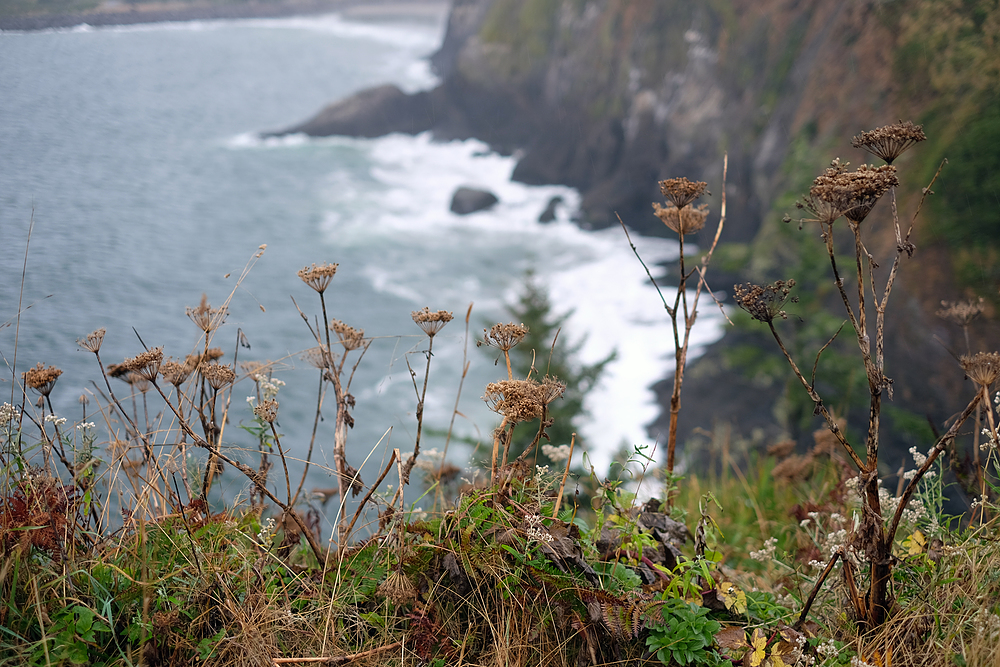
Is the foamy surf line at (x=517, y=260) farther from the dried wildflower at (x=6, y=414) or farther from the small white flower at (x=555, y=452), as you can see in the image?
the dried wildflower at (x=6, y=414)

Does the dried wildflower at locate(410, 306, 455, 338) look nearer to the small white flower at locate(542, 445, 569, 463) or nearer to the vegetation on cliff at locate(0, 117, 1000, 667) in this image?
the vegetation on cliff at locate(0, 117, 1000, 667)

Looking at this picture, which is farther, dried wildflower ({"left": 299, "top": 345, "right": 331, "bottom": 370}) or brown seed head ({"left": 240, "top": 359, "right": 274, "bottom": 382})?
brown seed head ({"left": 240, "top": 359, "right": 274, "bottom": 382})

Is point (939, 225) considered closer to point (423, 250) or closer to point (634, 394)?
point (634, 394)

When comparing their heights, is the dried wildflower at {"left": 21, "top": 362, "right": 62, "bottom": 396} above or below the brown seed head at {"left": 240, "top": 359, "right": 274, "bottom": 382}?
above

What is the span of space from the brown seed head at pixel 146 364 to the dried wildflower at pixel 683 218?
178 centimetres

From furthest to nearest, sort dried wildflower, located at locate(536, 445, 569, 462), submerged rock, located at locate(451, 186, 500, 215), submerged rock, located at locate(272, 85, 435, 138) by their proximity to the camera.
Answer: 1. submerged rock, located at locate(451, 186, 500, 215)
2. submerged rock, located at locate(272, 85, 435, 138)
3. dried wildflower, located at locate(536, 445, 569, 462)

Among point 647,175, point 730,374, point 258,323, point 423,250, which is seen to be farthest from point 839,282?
point 647,175

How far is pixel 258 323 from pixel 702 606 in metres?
7.08

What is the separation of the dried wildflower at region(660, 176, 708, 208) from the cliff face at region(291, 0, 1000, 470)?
4808mm

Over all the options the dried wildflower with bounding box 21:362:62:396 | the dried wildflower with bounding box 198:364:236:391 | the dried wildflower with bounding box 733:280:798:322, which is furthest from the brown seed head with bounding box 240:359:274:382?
the dried wildflower with bounding box 733:280:798:322

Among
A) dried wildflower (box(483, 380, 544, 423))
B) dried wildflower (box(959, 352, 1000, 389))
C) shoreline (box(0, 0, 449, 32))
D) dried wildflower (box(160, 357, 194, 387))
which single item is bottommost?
dried wildflower (box(160, 357, 194, 387))

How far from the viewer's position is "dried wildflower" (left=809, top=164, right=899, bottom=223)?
1.67 meters

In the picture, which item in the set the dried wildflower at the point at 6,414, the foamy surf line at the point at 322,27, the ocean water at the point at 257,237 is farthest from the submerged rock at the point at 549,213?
the dried wildflower at the point at 6,414

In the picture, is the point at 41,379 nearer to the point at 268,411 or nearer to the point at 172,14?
the point at 268,411
